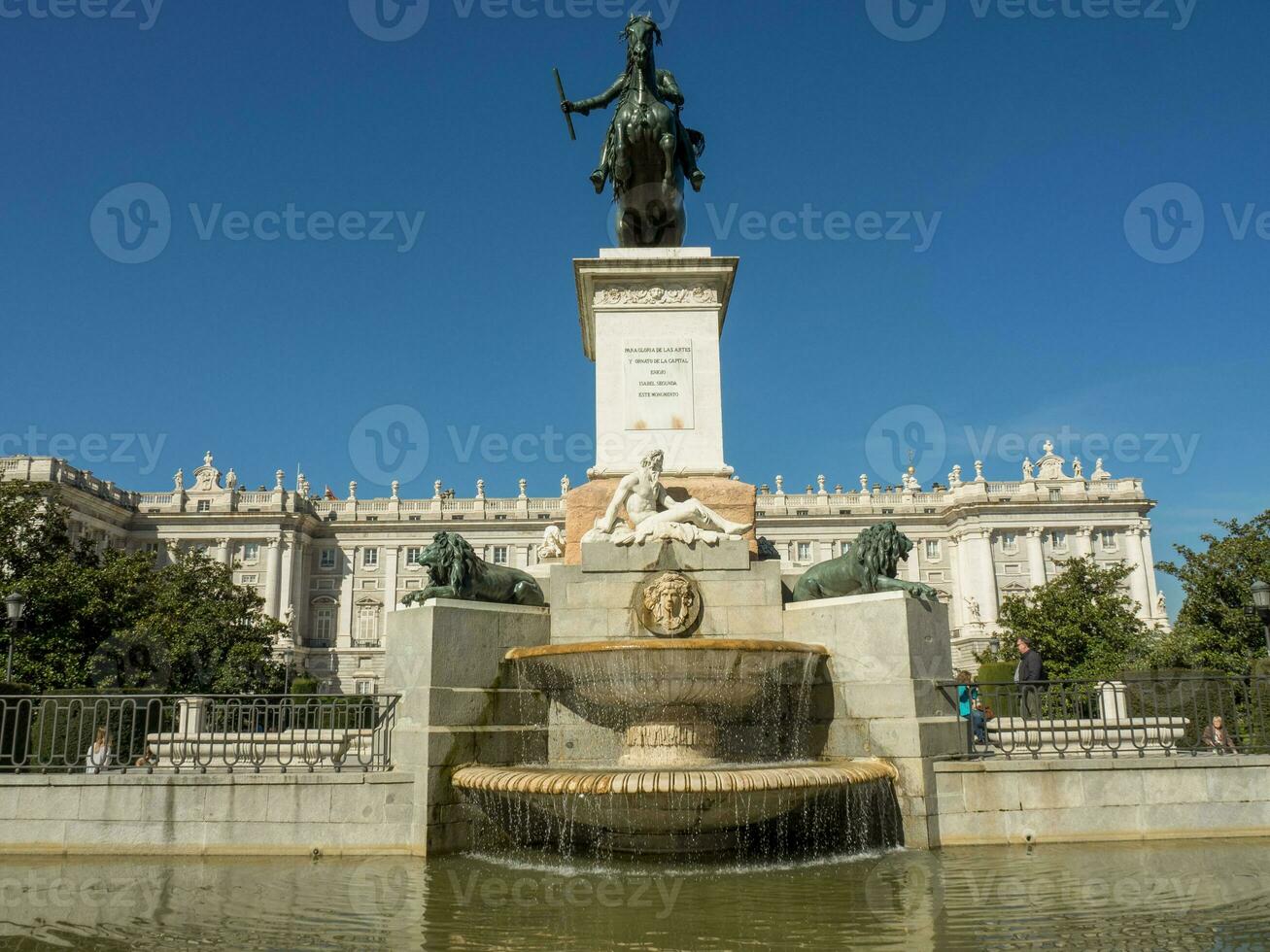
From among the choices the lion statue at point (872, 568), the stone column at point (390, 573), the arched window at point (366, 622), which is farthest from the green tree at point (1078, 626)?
the arched window at point (366, 622)

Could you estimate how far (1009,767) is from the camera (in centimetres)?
941

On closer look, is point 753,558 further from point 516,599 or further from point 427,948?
point 427,948

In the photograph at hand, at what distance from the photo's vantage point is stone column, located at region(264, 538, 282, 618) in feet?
331

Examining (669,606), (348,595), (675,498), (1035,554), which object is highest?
(1035,554)

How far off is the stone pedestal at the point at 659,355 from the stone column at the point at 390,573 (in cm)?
9694

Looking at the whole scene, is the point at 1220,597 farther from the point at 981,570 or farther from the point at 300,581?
the point at 300,581

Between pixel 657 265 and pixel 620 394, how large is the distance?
1816mm

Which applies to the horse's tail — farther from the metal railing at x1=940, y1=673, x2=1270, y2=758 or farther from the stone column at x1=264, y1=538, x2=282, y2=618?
the stone column at x1=264, y1=538, x2=282, y2=618

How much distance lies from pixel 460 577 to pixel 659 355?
4.16 m

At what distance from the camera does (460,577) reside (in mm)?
10141

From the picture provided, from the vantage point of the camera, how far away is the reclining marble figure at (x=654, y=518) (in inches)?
429

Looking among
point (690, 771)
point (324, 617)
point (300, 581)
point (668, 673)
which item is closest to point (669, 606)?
point (668, 673)

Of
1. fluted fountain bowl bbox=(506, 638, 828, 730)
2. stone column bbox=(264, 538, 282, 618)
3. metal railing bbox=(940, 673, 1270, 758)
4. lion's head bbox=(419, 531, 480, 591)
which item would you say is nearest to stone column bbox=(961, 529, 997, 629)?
stone column bbox=(264, 538, 282, 618)

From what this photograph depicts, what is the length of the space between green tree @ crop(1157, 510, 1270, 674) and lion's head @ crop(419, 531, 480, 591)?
30.3 metres
